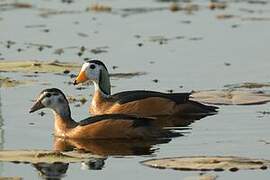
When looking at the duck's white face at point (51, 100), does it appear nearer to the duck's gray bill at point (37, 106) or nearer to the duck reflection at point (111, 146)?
the duck's gray bill at point (37, 106)

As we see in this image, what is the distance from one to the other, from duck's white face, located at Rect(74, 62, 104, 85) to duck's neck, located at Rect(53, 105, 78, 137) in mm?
2431

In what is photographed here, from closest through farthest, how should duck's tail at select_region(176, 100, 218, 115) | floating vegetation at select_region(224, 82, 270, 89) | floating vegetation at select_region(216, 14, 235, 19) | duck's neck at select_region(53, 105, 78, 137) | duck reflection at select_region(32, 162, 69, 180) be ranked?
1. duck reflection at select_region(32, 162, 69, 180)
2. duck's neck at select_region(53, 105, 78, 137)
3. duck's tail at select_region(176, 100, 218, 115)
4. floating vegetation at select_region(224, 82, 270, 89)
5. floating vegetation at select_region(216, 14, 235, 19)

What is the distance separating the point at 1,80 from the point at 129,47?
5.17 metres

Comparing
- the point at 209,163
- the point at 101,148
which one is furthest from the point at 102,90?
the point at 209,163

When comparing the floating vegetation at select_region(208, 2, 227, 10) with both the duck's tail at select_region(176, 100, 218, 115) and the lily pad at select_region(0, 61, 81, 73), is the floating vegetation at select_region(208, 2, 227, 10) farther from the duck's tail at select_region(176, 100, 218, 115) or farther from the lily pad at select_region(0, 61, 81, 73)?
the duck's tail at select_region(176, 100, 218, 115)

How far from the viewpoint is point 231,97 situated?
20.6 m

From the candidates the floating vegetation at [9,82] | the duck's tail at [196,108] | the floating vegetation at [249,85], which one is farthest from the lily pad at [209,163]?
the floating vegetation at [9,82]

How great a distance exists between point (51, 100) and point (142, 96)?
2.07m

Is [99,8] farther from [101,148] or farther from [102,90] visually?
[101,148]

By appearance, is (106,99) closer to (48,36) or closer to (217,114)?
(217,114)

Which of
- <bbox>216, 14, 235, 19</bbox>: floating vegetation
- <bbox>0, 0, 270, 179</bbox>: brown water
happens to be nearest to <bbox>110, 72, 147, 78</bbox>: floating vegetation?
<bbox>0, 0, 270, 179</bbox>: brown water

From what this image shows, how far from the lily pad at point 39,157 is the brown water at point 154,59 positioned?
6.1 inches

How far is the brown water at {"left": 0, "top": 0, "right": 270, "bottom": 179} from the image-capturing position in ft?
54.2

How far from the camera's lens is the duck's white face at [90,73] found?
2066 centimetres
